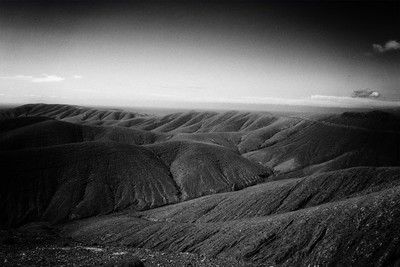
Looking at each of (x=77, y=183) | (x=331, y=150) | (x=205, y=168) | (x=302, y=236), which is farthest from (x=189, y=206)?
(x=331, y=150)

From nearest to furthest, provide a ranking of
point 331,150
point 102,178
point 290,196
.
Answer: point 290,196 < point 102,178 < point 331,150

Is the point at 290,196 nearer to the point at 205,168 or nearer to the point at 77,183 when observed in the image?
the point at 205,168

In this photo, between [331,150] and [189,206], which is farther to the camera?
[331,150]

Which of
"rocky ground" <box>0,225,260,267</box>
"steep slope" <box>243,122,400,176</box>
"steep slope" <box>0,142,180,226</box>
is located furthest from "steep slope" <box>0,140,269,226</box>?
"steep slope" <box>243,122,400,176</box>

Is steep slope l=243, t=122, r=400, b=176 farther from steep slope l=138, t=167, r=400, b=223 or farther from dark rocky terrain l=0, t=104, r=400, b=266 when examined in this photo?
steep slope l=138, t=167, r=400, b=223

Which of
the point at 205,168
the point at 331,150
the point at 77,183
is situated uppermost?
the point at 77,183

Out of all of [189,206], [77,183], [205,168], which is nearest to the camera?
[189,206]

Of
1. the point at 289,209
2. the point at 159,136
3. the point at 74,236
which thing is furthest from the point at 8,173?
the point at 159,136

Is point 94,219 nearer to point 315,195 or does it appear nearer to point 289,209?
point 289,209

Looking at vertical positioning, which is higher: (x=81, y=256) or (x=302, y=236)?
(x=302, y=236)
